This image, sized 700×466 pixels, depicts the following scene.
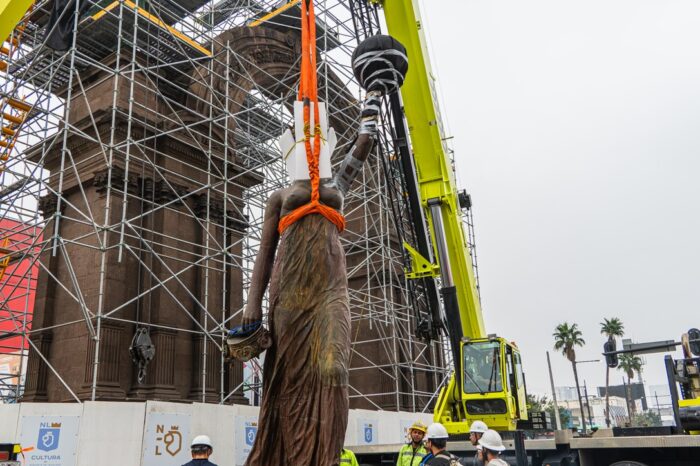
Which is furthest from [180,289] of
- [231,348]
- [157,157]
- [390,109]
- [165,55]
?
[231,348]

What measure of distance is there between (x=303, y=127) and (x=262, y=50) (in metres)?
15.1

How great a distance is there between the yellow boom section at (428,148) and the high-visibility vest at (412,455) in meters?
4.86

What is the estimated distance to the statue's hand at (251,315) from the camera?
3.89 meters

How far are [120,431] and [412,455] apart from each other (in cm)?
488

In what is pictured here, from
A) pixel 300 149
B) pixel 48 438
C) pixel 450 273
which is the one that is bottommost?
pixel 48 438

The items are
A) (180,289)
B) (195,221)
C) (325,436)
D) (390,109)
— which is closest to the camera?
(325,436)

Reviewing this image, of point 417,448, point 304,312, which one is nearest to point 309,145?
point 304,312

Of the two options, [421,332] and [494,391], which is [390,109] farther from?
[494,391]

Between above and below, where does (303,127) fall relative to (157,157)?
below

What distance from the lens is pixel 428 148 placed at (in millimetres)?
10969

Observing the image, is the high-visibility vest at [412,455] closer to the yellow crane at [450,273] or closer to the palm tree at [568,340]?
the yellow crane at [450,273]

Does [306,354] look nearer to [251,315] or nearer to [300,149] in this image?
[251,315]

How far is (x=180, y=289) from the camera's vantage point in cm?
1461

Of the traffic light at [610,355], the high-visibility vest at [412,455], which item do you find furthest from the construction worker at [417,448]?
the traffic light at [610,355]
